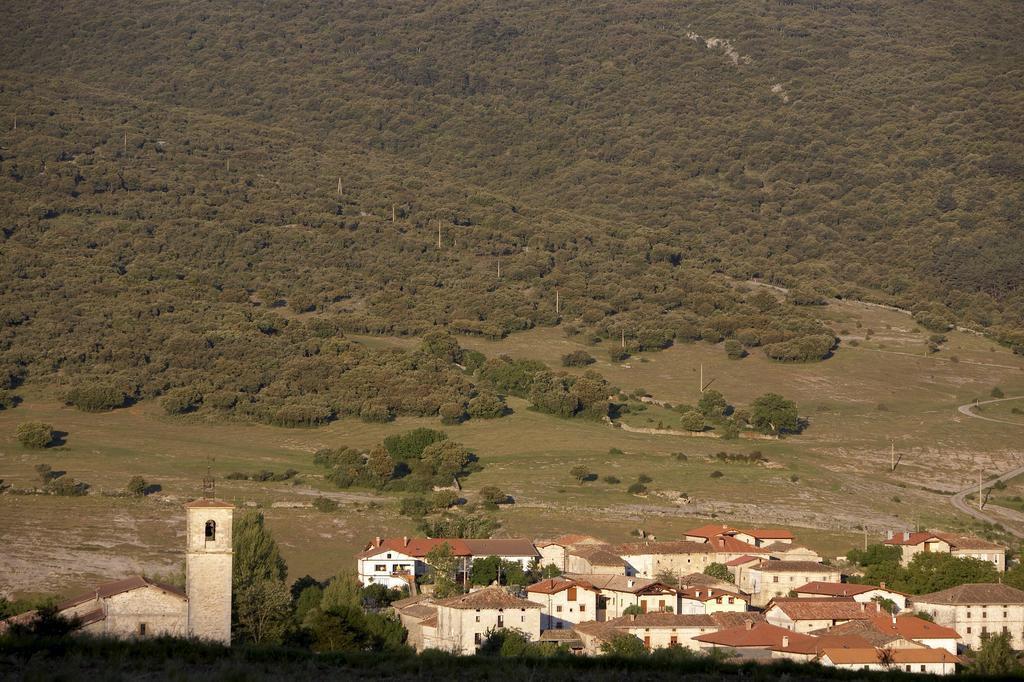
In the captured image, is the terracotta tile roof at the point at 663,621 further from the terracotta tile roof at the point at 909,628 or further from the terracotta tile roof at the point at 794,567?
the terracotta tile roof at the point at 794,567

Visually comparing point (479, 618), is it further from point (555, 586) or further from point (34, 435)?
point (34, 435)

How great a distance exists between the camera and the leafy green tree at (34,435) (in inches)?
3132

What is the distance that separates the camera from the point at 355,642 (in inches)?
1262

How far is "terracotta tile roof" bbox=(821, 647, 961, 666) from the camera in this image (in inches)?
1289

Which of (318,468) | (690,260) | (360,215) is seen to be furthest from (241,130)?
(318,468)

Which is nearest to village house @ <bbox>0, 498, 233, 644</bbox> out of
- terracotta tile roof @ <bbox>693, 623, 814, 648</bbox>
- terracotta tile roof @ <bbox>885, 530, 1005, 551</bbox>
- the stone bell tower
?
the stone bell tower

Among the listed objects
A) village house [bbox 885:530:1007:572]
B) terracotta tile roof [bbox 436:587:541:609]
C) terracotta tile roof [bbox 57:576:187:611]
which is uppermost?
terracotta tile roof [bbox 57:576:187:611]

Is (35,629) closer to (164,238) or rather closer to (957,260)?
(164,238)

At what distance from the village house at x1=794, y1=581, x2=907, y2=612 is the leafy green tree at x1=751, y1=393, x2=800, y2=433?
4302 centimetres

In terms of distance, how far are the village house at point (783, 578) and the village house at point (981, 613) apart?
603 cm

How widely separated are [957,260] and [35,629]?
501 feet

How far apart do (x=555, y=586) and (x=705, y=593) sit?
461cm

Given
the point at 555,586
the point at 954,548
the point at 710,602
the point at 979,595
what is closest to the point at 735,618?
the point at 710,602

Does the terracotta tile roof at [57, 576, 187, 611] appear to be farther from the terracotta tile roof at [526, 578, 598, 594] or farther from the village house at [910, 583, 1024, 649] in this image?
the village house at [910, 583, 1024, 649]
